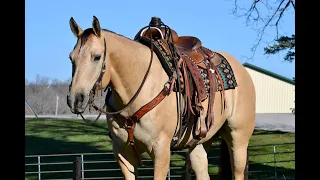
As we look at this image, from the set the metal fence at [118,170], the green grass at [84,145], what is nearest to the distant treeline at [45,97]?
the green grass at [84,145]

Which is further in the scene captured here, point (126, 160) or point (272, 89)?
point (272, 89)

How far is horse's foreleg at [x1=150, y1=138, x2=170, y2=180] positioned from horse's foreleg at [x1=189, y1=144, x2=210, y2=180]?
1.21m

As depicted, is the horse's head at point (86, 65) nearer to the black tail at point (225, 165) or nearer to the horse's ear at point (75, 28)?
the horse's ear at point (75, 28)

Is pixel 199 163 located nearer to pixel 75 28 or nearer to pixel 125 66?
pixel 125 66

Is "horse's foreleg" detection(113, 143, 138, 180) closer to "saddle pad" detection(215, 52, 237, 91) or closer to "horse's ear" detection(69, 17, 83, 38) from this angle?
"horse's ear" detection(69, 17, 83, 38)

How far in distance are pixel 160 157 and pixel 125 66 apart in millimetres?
744

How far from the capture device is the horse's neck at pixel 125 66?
3.49 m

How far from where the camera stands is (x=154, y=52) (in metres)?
3.90

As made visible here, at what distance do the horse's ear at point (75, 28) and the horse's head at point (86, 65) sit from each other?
3 cm

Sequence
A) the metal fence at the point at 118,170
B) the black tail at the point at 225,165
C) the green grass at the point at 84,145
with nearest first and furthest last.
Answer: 1. the black tail at the point at 225,165
2. the metal fence at the point at 118,170
3. the green grass at the point at 84,145

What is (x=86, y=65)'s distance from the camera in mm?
3213

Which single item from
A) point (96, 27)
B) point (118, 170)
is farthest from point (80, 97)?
point (118, 170)
